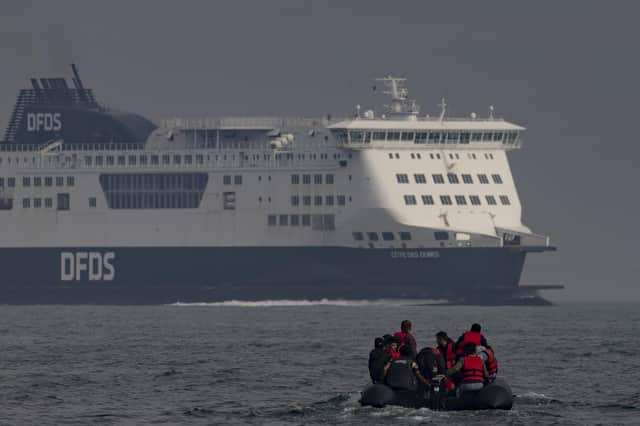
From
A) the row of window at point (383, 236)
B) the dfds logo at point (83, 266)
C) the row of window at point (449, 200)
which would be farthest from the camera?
the dfds logo at point (83, 266)

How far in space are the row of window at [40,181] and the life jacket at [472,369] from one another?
199ft

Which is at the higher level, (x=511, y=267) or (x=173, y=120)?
(x=173, y=120)

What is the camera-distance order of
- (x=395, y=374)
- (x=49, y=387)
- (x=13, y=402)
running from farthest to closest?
(x=49, y=387) → (x=13, y=402) → (x=395, y=374)

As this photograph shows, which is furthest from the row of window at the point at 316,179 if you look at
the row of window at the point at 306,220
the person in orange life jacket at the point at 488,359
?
the person in orange life jacket at the point at 488,359

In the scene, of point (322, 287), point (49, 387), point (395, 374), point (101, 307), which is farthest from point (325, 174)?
point (395, 374)

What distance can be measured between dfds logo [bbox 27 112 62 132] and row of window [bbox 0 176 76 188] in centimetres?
365

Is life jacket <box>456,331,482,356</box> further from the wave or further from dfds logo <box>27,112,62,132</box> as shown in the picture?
dfds logo <box>27,112,62,132</box>

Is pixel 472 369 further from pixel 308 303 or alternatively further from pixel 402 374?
pixel 308 303

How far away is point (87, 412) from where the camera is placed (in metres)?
39.5

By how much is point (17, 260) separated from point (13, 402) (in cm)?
5600

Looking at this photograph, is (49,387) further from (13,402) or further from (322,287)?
(322,287)

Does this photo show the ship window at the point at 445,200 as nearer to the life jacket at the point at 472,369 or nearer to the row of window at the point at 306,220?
the row of window at the point at 306,220

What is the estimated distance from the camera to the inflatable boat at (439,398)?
122 ft

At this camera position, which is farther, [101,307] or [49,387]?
[101,307]
